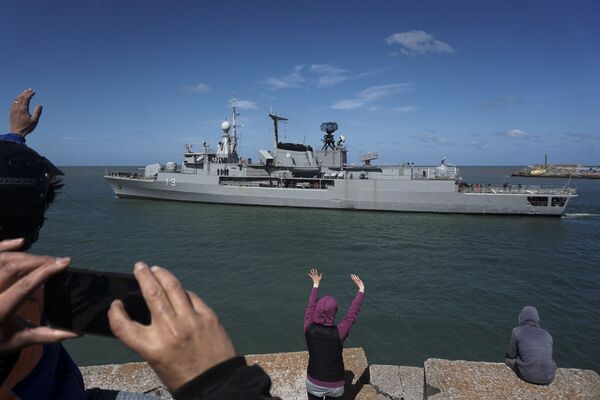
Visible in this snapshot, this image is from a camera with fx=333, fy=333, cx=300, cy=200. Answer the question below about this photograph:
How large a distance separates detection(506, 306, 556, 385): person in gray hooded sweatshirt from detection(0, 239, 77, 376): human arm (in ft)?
15.5

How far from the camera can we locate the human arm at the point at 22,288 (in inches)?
32.6

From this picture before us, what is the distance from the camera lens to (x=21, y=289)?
83 cm

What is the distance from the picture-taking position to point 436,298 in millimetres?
11234

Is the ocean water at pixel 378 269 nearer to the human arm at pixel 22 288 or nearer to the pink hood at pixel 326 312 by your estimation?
the human arm at pixel 22 288

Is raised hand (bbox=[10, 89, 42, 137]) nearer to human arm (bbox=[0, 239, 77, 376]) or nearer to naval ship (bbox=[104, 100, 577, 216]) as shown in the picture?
human arm (bbox=[0, 239, 77, 376])

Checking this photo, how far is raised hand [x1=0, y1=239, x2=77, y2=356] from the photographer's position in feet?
2.72

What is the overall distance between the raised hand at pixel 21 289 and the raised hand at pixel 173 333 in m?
0.17

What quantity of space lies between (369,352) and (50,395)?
7554 millimetres

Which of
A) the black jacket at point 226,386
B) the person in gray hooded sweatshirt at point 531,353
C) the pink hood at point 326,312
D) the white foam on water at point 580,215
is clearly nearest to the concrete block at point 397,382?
the person in gray hooded sweatshirt at point 531,353

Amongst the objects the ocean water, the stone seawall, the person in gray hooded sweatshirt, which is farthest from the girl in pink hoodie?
the ocean water

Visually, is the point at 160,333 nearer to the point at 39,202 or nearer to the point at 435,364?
the point at 39,202

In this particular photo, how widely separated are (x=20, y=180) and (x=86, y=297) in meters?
0.64

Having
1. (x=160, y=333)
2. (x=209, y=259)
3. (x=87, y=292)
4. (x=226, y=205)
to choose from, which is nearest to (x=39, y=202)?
(x=87, y=292)

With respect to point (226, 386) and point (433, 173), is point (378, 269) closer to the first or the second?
point (226, 386)
